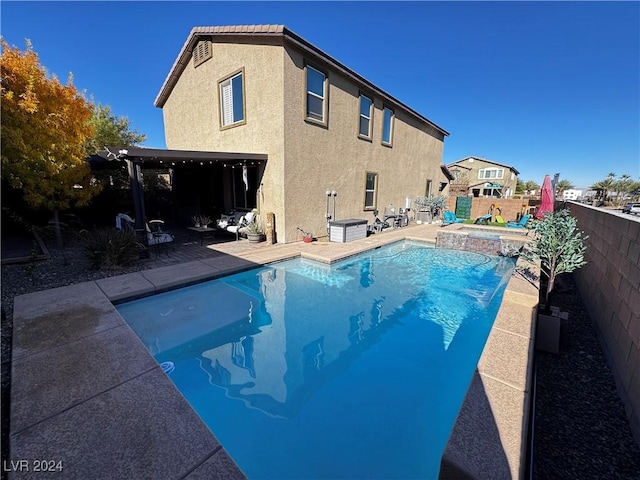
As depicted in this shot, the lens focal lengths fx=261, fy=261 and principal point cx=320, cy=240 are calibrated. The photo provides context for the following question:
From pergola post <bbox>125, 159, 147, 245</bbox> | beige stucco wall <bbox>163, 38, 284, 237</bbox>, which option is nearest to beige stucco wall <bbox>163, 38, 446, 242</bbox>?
beige stucco wall <bbox>163, 38, 284, 237</bbox>

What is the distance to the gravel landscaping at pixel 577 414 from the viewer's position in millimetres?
2098

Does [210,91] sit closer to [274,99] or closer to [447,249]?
[274,99]

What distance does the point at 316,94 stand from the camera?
947 centimetres

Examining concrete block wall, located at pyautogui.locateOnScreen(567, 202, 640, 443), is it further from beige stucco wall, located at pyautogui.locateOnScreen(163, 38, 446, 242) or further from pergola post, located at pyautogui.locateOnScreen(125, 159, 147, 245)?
pergola post, located at pyautogui.locateOnScreen(125, 159, 147, 245)

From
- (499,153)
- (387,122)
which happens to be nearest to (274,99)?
(387,122)

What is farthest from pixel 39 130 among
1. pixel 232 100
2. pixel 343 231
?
pixel 343 231

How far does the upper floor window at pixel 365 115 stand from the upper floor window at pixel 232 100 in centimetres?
Result: 510

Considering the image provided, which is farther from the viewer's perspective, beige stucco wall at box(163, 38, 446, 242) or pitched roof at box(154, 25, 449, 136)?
beige stucco wall at box(163, 38, 446, 242)

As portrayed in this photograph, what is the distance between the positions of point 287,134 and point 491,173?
36.9 meters

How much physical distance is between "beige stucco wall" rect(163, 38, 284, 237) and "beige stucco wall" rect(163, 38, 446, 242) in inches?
1.2

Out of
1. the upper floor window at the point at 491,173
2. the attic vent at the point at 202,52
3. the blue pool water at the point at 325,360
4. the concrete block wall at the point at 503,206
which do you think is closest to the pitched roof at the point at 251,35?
the attic vent at the point at 202,52

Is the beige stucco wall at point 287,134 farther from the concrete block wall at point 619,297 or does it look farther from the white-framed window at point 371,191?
the concrete block wall at point 619,297

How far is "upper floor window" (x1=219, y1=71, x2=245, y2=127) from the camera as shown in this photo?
965 cm

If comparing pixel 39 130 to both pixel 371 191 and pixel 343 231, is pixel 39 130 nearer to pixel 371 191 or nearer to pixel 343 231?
pixel 343 231
